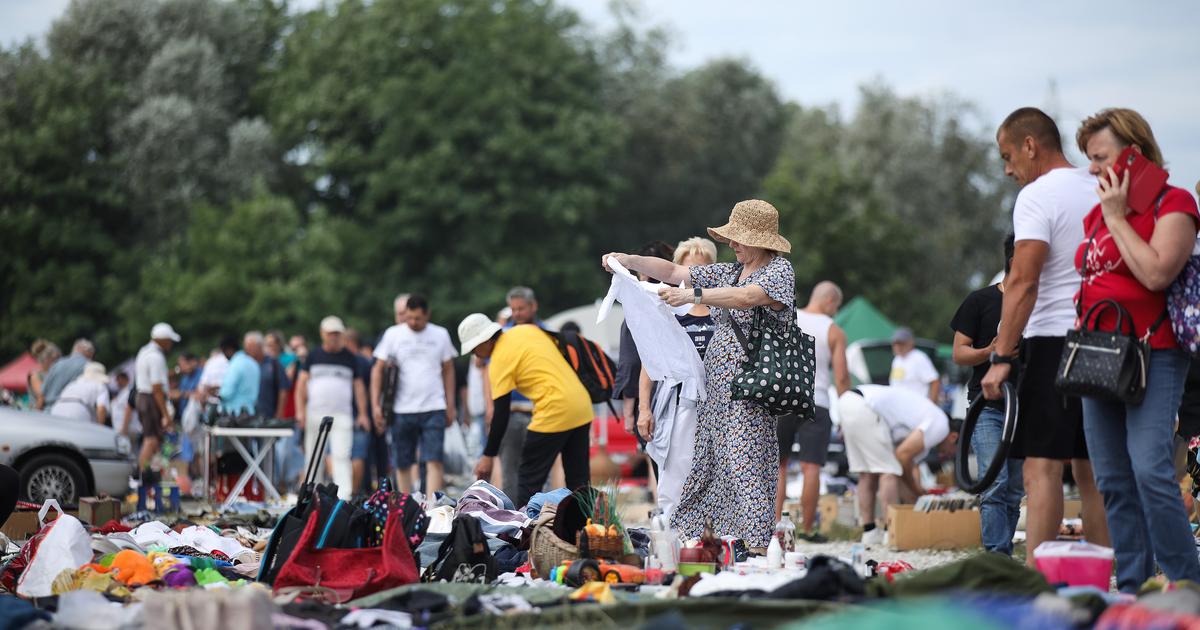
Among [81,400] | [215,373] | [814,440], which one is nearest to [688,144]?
[215,373]

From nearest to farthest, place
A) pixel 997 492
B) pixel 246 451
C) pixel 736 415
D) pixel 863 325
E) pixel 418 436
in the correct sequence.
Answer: pixel 736 415
pixel 997 492
pixel 418 436
pixel 246 451
pixel 863 325

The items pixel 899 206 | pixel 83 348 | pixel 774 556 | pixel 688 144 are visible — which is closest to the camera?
pixel 774 556

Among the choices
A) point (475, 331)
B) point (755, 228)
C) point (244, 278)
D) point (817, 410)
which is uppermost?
point (244, 278)

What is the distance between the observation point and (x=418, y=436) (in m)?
12.8

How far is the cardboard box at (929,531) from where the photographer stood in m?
9.42

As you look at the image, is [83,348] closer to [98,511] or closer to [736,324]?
[98,511]

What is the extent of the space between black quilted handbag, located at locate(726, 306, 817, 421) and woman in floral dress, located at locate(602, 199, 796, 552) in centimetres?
5

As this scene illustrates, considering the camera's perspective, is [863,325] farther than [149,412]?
Yes

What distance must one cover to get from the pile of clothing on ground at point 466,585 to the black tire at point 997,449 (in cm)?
52

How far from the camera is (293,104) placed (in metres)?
38.6

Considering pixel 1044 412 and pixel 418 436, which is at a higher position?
pixel 1044 412

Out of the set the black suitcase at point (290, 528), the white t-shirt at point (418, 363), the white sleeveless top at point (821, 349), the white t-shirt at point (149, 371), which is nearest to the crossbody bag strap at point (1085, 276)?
the black suitcase at point (290, 528)

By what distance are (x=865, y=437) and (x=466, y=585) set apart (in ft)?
17.8

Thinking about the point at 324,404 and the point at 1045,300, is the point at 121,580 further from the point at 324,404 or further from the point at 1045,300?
the point at 324,404
